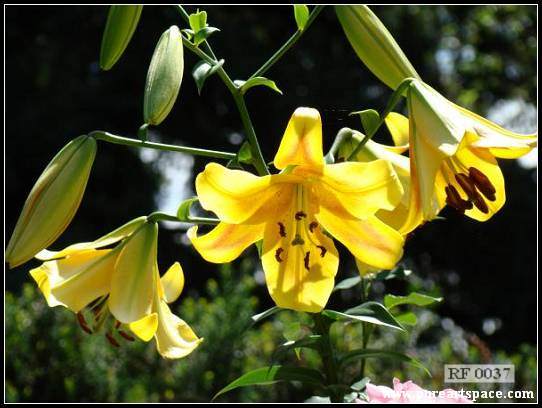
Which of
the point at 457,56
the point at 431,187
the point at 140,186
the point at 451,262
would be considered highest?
the point at 431,187

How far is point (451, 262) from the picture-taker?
18.2 ft

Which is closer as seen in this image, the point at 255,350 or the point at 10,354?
the point at 10,354

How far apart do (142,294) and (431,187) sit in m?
0.35

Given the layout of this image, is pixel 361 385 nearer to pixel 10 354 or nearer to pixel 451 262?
pixel 10 354

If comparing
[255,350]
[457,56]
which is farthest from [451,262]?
[255,350]

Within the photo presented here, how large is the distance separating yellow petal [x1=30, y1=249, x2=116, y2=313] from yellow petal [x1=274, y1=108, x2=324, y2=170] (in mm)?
270

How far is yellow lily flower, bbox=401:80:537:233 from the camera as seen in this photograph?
2.82 ft

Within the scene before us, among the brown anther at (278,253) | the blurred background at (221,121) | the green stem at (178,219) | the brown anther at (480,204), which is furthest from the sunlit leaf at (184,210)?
the blurred background at (221,121)

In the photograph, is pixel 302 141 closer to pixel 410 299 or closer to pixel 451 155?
pixel 451 155

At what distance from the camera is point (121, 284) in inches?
37.7

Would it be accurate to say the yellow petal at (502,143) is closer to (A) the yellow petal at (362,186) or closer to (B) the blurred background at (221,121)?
(A) the yellow petal at (362,186)

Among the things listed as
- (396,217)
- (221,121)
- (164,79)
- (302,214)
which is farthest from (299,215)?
(221,121)

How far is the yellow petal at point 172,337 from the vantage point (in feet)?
3.24

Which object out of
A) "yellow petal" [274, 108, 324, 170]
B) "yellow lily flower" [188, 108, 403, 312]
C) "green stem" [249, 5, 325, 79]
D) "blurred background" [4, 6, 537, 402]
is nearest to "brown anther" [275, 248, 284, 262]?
"yellow lily flower" [188, 108, 403, 312]
